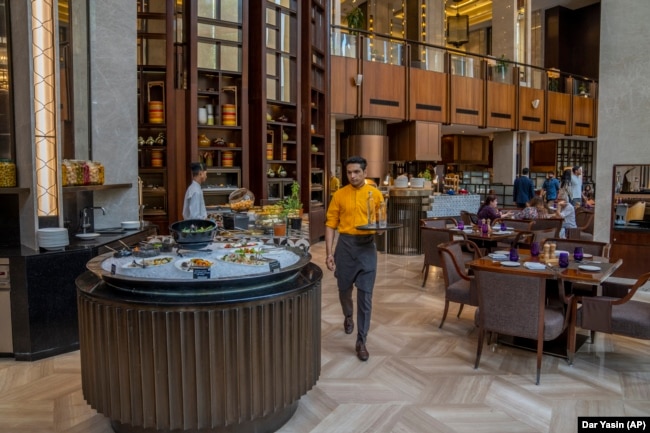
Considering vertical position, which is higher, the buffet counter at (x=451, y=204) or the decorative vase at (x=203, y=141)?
the decorative vase at (x=203, y=141)

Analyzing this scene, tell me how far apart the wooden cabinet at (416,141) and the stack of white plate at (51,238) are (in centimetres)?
1013

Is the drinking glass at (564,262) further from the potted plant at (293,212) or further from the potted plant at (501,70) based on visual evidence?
the potted plant at (501,70)

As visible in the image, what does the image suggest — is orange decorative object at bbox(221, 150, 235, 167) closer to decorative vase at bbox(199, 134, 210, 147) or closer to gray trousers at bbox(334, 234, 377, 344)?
decorative vase at bbox(199, 134, 210, 147)

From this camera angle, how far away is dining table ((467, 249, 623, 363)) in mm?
3553

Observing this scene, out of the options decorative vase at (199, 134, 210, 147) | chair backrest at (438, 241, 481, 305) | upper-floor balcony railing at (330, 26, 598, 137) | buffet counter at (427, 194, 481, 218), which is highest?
upper-floor balcony railing at (330, 26, 598, 137)

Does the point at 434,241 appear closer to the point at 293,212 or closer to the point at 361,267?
the point at 293,212

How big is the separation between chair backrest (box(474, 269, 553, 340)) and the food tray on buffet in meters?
1.54

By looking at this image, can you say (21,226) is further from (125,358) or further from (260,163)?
(260,163)

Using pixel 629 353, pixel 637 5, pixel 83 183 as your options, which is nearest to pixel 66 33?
pixel 83 183

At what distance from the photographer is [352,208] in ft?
12.6

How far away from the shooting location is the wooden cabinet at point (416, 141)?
12.9 metres

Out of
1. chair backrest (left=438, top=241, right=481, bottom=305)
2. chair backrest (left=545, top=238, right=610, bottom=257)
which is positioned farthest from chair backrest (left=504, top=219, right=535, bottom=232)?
chair backrest (left=438, top=241, right=481, bottom=305)

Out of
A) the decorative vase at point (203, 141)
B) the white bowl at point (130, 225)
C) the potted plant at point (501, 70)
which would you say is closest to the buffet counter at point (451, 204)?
the decorative vase at point (203, 141)

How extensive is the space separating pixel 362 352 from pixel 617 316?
6.17 feet
